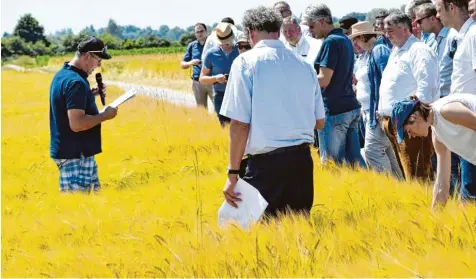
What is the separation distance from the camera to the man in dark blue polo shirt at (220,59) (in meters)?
9.55

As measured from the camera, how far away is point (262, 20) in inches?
182

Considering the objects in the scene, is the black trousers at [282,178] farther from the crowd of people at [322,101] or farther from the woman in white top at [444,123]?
the woman in white top at [444,123]

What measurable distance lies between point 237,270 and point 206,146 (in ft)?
18.1

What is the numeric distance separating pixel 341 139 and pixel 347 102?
0.34 m

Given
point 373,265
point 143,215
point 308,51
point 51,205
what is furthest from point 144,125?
point 373,265

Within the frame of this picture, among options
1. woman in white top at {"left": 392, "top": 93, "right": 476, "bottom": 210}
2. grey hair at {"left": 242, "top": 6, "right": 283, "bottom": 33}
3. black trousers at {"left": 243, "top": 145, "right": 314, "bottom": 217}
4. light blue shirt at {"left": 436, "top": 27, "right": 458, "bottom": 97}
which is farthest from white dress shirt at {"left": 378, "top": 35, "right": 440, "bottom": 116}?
grey hair at {"left": 242, "top": 6, "right": 283, "bottom": 33}

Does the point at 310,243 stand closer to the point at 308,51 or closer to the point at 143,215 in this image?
the point at 143,215

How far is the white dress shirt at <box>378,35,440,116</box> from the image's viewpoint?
243 inches

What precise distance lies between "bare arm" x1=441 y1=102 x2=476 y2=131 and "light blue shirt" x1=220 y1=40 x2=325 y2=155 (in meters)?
0.81

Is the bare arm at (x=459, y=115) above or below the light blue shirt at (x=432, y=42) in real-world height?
below

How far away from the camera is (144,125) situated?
38.6 feet

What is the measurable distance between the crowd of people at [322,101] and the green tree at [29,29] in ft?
374

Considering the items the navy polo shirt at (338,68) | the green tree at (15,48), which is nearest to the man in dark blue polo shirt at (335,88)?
the navy polo shirt at (338,68)

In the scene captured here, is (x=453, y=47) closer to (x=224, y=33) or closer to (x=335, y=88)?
(x=335, y=88)
